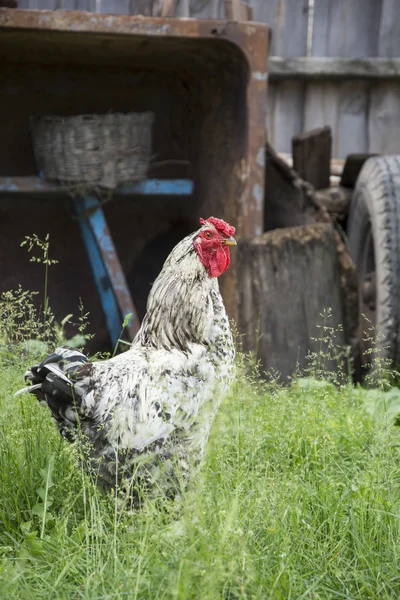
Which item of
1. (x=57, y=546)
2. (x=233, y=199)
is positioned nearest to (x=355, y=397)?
(x=233, y=199)

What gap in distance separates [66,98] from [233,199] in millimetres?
1565

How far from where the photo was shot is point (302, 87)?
6.32m

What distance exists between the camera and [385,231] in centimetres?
434

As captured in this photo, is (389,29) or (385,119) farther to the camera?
(385,119)

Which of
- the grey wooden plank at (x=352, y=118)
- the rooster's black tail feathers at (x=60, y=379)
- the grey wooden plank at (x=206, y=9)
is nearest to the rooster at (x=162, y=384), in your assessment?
the rooster's black tail feathers at (x=60, y=379)

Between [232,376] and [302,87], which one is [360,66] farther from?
[232,376]

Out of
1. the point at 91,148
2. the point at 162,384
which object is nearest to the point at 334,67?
the point at 91,148

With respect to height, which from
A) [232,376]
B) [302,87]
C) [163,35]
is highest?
[163,35]

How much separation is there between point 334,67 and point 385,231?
233 centimetres

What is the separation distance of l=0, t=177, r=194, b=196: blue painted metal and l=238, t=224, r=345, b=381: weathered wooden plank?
3.15ft

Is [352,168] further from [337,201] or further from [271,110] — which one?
[271,110]

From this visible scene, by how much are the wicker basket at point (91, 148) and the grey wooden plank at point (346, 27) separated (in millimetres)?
2292

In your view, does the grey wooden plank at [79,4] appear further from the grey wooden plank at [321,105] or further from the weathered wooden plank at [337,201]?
the weathered wooden plank at [337,201]

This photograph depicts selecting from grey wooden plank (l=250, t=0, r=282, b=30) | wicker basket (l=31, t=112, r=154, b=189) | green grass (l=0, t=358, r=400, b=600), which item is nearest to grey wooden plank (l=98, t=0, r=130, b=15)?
grey wooden plank (l=250, t=0, r=282, b=30)
